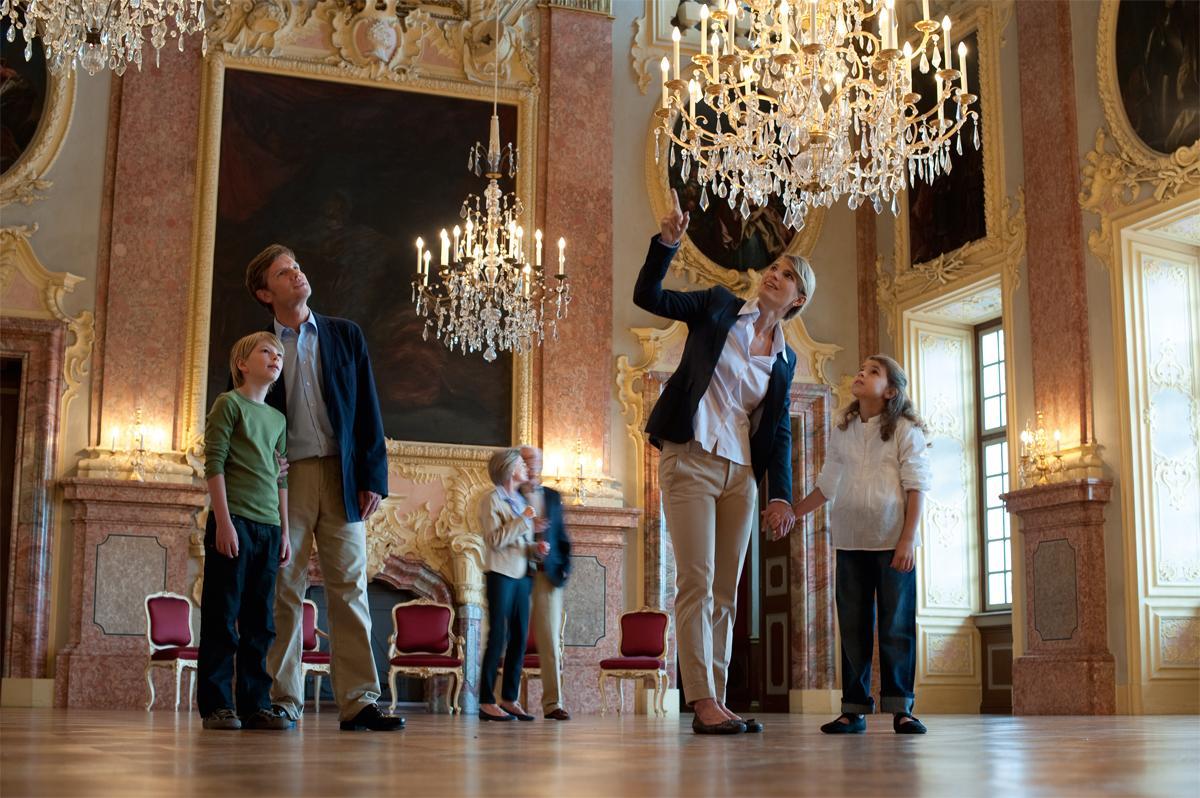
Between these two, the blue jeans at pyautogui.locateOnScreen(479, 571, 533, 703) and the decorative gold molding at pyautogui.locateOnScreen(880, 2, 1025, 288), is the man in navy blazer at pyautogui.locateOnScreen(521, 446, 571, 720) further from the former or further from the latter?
Answer: the decorative gold molding at pyautogui.locateOnScreen(880, 2, 1025, 288)

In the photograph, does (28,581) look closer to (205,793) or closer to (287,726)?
(287,726)

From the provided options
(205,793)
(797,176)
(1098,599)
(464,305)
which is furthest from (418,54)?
(205,793)

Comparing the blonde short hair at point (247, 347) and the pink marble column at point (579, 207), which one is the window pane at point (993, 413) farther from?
the blonde short hair at point (247, 347)

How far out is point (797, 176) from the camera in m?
8.81

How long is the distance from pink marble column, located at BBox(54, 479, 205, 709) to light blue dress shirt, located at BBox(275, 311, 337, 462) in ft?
22.0

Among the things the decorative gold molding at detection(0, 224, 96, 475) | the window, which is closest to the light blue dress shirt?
the decorative gold molding at detection(0, 224, 96, 475)

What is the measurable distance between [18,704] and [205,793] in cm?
939

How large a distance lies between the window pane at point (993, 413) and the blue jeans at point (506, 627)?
6913 millimetres

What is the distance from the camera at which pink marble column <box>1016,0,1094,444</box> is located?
10.5m

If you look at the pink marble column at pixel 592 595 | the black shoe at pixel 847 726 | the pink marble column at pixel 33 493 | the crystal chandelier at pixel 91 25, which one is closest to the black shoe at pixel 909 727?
the black shoe at pixel 847 726

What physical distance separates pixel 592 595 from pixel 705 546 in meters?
7.53

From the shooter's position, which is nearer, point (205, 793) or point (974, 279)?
point (205, 793)

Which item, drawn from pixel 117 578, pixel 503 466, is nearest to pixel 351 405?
pixel 503 466

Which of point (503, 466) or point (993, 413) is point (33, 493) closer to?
point (503, 466)
